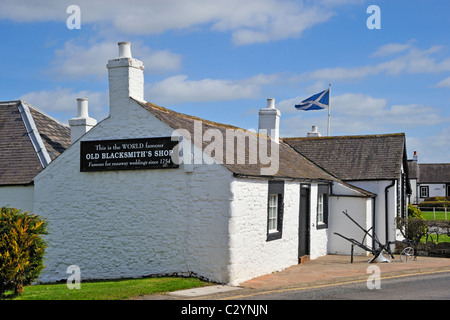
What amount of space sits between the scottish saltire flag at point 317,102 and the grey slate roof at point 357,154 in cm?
254

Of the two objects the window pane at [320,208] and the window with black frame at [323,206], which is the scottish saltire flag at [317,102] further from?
the window pane at [320,208]

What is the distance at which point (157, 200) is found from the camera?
46.2 ft

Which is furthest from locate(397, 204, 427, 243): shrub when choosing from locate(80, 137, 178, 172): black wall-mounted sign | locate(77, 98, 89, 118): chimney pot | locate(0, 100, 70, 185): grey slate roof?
locate(0, 100, 70, 185): grey slate roof

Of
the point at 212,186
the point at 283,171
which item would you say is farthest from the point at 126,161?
the point at 283,171

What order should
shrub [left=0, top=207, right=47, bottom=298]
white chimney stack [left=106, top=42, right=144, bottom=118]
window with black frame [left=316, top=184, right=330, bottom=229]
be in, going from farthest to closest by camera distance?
window with black frame [left=316, top=184, right=330, bottom=229] < white chimney stack [left=106, top=42, right=144, bottom=118] < shrub [left=0, top=207, right=47, bottom=298]

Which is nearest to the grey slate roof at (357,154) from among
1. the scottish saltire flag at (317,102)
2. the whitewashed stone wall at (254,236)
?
the scottish saltire flag at (317,102)

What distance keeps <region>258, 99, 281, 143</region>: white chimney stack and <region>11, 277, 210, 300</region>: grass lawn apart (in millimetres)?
9873

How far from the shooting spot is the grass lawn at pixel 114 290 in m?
11.1

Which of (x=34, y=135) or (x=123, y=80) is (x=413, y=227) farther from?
(x=34, y=135)

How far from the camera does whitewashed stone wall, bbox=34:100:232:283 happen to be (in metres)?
13.3

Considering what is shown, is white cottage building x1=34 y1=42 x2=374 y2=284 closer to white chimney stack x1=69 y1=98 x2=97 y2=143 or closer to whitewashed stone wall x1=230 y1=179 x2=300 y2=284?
whitewashed stone wall x1=230 y1=179 x2=300 y2=284

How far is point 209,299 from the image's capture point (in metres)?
11.2
